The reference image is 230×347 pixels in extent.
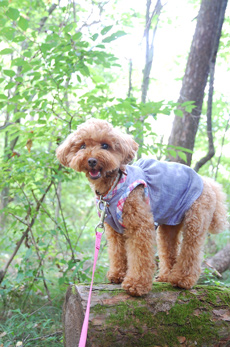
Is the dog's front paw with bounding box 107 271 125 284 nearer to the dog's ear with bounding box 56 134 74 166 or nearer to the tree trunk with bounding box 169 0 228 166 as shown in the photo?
the dog's ear with bounding box 56 134 74 166

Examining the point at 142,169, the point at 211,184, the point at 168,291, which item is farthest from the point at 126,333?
the point at 211,184

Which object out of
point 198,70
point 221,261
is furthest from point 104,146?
point 221,261

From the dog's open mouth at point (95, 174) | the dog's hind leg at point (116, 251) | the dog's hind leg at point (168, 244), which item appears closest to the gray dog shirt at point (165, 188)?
the dog's hind leg at point (116, 251)

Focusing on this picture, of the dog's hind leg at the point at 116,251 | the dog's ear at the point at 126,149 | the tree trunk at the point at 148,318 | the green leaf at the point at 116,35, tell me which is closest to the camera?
the tree trunk at the point at 148,318

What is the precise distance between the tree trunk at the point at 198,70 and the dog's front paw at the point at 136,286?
9.61ft

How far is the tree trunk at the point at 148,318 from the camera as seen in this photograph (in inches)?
84.8

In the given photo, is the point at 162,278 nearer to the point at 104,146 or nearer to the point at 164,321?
the point at 164,321

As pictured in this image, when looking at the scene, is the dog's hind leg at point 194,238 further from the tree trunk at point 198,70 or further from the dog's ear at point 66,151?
the tree trunk at point 198,70

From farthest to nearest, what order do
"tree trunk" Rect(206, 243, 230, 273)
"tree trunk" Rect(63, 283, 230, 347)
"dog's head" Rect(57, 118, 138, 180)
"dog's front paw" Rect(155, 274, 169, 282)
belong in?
"tree trunk" Rect(206, 243, 230, 273) < "dog's front paw" Rect(155, 274, 169, 282) < "dog's head" Rect(57, 118, 138, 180) < "tree trunk" Rect(63, 283, 230, 347)

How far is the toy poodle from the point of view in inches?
101

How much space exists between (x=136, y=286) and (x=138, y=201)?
730 mm

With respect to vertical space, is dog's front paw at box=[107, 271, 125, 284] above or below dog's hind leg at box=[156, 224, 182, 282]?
below

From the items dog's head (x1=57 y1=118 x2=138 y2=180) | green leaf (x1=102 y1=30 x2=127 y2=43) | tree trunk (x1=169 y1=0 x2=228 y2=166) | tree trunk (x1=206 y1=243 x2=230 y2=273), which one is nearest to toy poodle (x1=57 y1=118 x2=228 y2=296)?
dog's head (x1=57 y1=118 x2=138 y2=180)

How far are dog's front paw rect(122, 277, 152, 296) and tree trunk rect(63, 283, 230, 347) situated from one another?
1.9 inches
